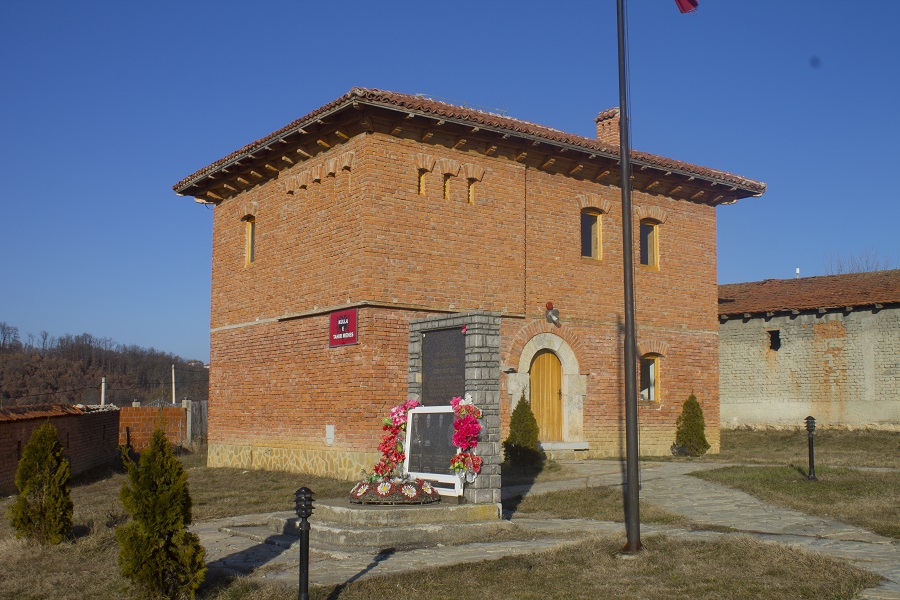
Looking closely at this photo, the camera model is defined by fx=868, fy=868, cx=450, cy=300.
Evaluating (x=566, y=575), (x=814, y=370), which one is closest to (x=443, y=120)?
(x=566, y=575)

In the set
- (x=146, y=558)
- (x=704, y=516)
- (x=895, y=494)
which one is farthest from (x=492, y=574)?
(x=895, y=494)

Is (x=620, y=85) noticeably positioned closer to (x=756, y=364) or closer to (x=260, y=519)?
(x=260, y=519)

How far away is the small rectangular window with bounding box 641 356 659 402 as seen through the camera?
803 inches

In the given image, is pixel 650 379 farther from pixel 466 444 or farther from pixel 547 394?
pixel 466 444

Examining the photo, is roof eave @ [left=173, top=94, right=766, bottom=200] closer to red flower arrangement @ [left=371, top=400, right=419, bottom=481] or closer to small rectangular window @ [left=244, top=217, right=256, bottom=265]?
small rectangular window @ [left=244, top=217, right=256, bottom=265]

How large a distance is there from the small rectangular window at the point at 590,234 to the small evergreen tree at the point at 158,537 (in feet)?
44.1

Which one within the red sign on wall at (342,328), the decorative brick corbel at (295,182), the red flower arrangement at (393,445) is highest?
the decorative brick corbel at (295,182)

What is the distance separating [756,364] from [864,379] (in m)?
3.34

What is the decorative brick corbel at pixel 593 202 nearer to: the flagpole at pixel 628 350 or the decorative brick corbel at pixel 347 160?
the decorative brick corbel at pixel 347 160

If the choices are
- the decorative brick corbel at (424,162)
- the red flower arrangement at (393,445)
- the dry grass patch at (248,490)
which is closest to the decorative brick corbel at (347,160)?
the decorative brick corbel at (424,162)

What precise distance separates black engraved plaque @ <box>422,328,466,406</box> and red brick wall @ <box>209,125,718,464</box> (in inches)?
144

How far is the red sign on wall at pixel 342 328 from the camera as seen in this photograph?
16.0m

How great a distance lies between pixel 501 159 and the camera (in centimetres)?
1789

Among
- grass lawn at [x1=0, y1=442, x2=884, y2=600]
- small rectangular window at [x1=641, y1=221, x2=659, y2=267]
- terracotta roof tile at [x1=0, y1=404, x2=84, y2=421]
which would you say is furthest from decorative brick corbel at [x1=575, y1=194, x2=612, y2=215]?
terracotta roof tile at [x1=0, y1=404, x2=84, y2=421]
